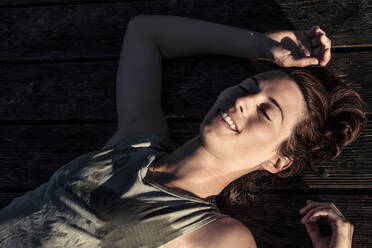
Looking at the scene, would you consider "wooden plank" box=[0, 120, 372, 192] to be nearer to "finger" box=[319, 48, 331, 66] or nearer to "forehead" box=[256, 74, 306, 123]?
"forehead" box=[256, 74, 306, 123]

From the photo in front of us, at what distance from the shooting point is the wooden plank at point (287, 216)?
180cm

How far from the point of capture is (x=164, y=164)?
5.86 ft

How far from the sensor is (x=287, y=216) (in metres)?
1.86

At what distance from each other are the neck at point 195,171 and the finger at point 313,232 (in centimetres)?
39

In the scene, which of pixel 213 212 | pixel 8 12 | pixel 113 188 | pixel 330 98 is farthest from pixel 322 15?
pixel 8 12

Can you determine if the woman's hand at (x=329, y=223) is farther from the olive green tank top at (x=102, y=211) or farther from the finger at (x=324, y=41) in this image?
the finger at (x=324, y=41)

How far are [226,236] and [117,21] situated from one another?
4.79ft

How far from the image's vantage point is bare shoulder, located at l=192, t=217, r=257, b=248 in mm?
1529

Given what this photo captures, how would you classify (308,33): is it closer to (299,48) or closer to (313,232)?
(299,48)

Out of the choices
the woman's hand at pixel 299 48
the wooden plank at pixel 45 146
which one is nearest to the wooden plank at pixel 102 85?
the wooden plank at pixel 45 146

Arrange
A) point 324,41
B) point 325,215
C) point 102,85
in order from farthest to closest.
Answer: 1. point 102,85
2. point 324,41
3. point 325,215

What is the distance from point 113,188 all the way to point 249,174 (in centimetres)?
71

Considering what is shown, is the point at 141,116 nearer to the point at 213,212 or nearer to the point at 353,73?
the point at 213,212

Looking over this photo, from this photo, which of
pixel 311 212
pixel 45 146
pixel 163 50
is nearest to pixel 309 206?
pixel 311 212
